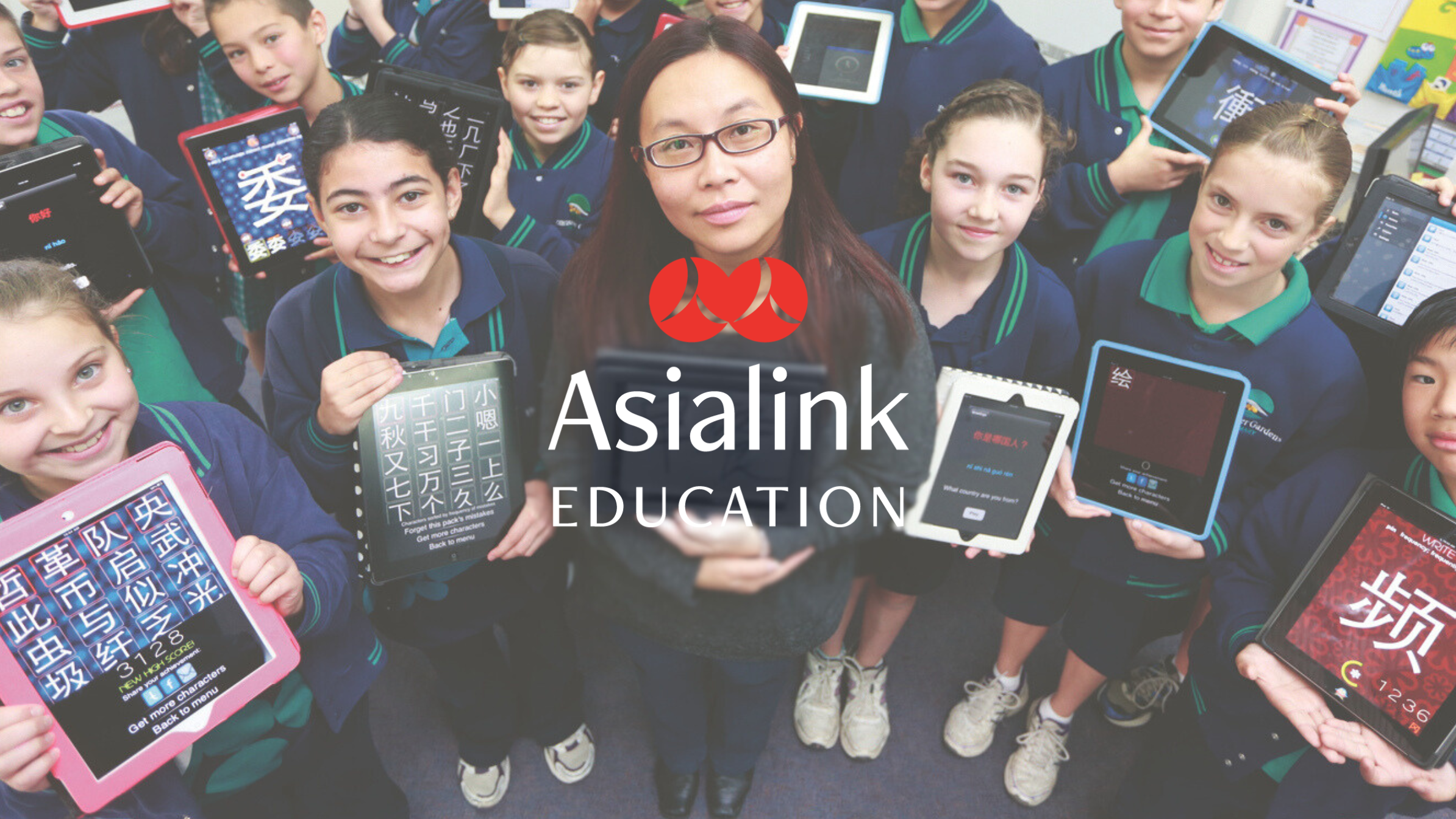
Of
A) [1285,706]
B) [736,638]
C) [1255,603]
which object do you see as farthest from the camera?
[1255,603]

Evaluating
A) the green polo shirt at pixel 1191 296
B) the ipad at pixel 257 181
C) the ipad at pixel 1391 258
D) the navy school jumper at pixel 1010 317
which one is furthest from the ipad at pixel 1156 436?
the ipad at pixel 257 181

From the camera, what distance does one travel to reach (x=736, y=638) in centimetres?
66

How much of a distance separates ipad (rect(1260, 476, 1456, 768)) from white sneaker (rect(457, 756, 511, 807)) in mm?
1967

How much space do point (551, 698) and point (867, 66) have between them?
187cm

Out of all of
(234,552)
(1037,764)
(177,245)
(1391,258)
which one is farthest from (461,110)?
(1037,764)

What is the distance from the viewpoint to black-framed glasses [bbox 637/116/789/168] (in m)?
0.72

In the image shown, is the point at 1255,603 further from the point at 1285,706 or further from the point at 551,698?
the point at 551,698

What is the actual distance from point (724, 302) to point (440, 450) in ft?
1.40

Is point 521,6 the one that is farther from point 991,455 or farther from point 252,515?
point 991,455

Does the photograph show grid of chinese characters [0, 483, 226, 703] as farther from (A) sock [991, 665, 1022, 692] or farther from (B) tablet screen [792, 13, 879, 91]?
(A) sock [991, 665, 1022, 692]

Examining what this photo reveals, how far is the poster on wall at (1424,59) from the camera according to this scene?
2.80m

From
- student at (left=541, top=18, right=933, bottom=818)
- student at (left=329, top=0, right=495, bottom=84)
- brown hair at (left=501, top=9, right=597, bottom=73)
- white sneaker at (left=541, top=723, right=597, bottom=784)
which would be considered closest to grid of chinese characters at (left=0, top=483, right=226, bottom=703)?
student at (left=541, top=18, right=933, bottom=818)

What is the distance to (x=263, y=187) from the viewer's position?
1.55 meters

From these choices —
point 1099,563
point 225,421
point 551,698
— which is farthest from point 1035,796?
point 225,421
